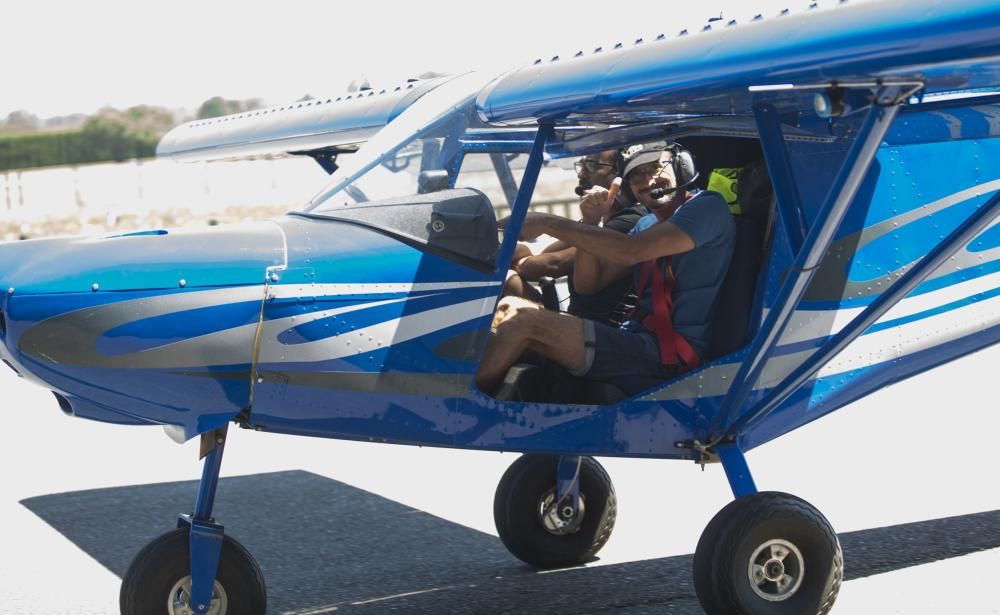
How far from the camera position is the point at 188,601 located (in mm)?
4801

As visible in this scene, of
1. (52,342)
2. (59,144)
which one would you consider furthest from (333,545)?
(59,144)

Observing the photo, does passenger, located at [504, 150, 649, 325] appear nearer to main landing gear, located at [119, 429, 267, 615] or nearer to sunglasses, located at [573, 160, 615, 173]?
sunglasses, located at [573, 160, 615, 173]

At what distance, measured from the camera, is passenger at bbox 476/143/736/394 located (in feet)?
17.4

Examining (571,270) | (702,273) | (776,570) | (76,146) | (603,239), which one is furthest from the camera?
(76,146)

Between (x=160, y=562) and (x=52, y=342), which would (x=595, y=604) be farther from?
(x=52, y=342)

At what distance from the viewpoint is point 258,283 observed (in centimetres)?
477

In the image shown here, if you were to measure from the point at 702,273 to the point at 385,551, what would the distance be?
2.15 meters

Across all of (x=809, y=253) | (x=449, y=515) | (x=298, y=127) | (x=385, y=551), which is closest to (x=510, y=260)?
(x=809, y=253)

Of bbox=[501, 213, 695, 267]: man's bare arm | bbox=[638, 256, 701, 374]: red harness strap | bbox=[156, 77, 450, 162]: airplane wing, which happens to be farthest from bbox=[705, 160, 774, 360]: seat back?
bbox=[156, 77, 450, 162]: airplane wing

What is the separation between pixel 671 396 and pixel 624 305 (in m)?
0.68

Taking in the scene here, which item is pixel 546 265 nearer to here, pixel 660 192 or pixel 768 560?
pixel 660 192

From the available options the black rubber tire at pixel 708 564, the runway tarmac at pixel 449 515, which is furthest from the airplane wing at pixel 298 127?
the black rubber tire at pixel 708 564

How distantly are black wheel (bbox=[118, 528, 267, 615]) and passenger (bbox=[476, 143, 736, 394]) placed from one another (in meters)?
1.12

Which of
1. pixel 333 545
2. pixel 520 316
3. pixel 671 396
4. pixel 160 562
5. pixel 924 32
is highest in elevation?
pixel 924 32
